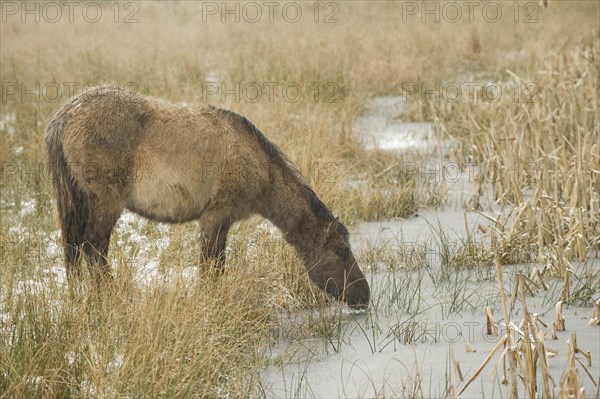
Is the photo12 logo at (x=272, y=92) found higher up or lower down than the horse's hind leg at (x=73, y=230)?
higher up

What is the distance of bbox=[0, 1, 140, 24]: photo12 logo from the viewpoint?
44.6ft

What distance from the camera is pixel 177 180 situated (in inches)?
211

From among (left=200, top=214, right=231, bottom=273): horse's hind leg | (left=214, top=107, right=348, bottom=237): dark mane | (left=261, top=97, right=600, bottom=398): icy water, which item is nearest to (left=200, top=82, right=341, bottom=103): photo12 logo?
(left=261, top=97, right=600, bottom=398): icy water

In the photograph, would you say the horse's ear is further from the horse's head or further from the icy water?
the icy water

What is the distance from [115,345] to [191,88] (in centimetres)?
787

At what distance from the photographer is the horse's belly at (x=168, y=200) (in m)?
5.31

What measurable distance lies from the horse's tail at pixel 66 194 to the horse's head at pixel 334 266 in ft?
5.39

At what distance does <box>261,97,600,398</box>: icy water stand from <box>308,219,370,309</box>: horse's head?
17 centimetres

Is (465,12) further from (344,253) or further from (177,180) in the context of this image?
(177,180)

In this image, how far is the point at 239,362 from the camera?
4.41 meters

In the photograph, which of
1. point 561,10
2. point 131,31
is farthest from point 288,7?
point 561,10

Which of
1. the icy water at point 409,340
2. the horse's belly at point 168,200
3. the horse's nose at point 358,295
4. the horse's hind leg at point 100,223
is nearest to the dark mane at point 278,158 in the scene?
the horse's nose at point 358,295

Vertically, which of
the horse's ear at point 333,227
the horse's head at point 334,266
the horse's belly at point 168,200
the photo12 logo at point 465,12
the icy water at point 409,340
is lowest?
the icy water at point 409,340

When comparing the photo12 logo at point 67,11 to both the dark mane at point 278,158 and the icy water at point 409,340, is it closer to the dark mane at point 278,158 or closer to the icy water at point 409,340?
the dark mane at point 278,158
